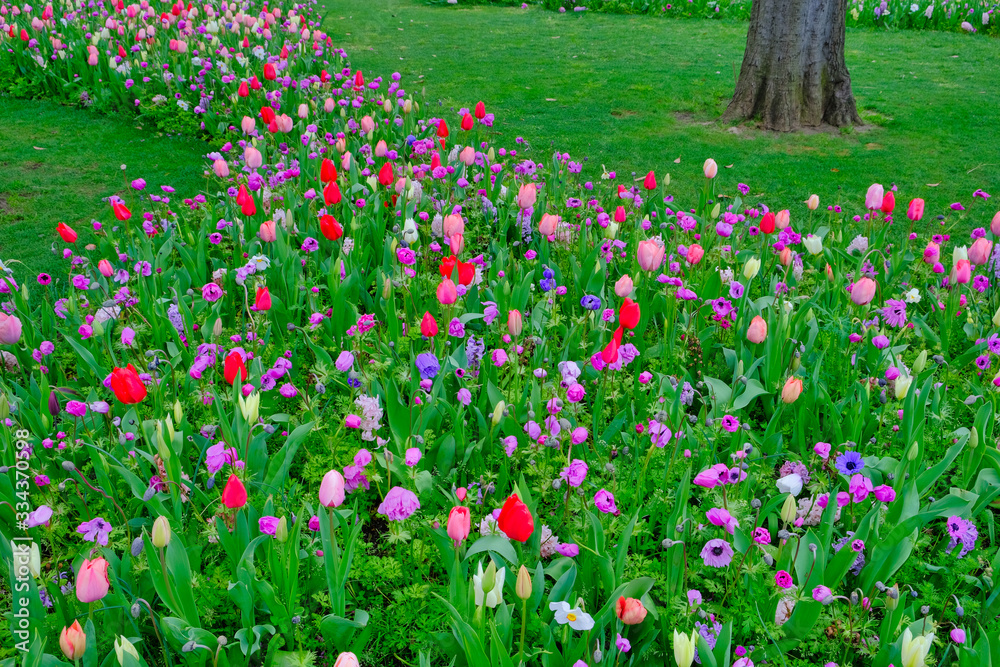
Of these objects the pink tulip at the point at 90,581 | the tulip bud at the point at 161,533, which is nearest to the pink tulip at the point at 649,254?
the tulip bud at the point at 161,533

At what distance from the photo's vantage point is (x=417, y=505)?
2055mm

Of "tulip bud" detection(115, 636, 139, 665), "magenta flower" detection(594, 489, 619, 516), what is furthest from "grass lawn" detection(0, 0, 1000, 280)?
"tulip bud" detection(115, 636, 139, 665)

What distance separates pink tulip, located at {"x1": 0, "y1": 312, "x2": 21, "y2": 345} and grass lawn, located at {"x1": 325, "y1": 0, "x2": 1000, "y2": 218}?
3694mm

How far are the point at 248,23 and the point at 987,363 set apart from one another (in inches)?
274

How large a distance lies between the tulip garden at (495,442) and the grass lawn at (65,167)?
574 millimetres

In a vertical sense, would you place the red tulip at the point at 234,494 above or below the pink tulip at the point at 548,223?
below

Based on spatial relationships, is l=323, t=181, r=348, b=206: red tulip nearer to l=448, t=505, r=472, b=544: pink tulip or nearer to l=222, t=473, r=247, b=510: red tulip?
l=222, t=473, r=247, b=510: red tulip

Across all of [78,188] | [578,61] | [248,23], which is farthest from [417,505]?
[578,61]

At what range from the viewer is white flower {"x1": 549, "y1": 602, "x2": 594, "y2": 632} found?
66.4 inches

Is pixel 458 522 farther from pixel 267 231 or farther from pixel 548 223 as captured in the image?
pixel 267 231

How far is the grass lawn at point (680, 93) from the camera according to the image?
5.51 meters

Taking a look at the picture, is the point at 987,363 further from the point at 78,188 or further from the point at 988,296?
the point at 78,188

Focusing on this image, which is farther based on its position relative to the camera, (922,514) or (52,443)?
(52,443)

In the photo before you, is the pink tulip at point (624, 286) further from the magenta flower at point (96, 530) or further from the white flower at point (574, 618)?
the magenta flower at point (96, 530)
